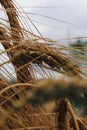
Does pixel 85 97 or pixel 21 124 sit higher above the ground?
pixel 85 97

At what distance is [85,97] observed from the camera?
0.64 ft

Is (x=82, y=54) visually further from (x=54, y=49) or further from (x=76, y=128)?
(x=76, y=128)

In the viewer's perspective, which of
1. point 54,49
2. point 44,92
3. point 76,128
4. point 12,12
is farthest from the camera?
point 12,12

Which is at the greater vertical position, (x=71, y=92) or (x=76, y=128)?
(x=71, y=92)

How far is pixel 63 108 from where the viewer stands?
0.49 meters

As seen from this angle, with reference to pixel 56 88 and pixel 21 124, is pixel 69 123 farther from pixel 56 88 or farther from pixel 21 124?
pixel 56 88

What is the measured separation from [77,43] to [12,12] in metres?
0.40

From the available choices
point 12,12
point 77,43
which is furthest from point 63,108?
point 12,12

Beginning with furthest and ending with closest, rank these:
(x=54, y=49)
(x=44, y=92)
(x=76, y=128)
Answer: (x=54, y=49), (x=76, y=128), (x=44, y=92)

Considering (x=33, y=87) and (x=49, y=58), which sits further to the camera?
(x=49, y=58)

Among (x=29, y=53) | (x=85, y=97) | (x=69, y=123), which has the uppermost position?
(x=85, y=97)

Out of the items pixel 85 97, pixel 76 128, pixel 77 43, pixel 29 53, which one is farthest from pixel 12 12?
pixel 85 97

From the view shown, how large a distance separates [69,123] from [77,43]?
0.22 m

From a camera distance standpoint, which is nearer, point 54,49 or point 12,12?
point 54,49
